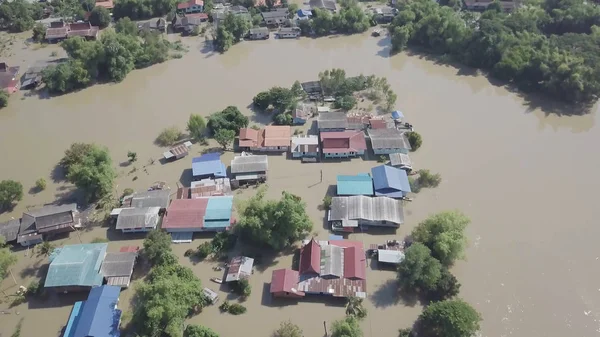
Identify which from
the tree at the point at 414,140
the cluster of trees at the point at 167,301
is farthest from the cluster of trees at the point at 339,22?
the cluster of trees at the point at 167,301

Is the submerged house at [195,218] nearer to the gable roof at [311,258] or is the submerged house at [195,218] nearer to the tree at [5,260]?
the gable roof at [311,258]

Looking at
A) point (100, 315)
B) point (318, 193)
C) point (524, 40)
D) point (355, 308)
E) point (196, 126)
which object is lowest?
point (355, 308)

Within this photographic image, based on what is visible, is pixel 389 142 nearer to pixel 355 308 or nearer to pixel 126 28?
pixel 355 308

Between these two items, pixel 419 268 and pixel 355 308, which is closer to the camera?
pixel 419 268

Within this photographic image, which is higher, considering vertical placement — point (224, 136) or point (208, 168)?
point (224, 136)

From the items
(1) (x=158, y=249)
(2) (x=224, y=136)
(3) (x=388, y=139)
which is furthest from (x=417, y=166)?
(1) (x=158, y=249)

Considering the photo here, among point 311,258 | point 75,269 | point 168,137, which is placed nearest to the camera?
point 75,269

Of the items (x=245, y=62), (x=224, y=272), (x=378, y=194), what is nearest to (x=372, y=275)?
(x=378, y=194)
